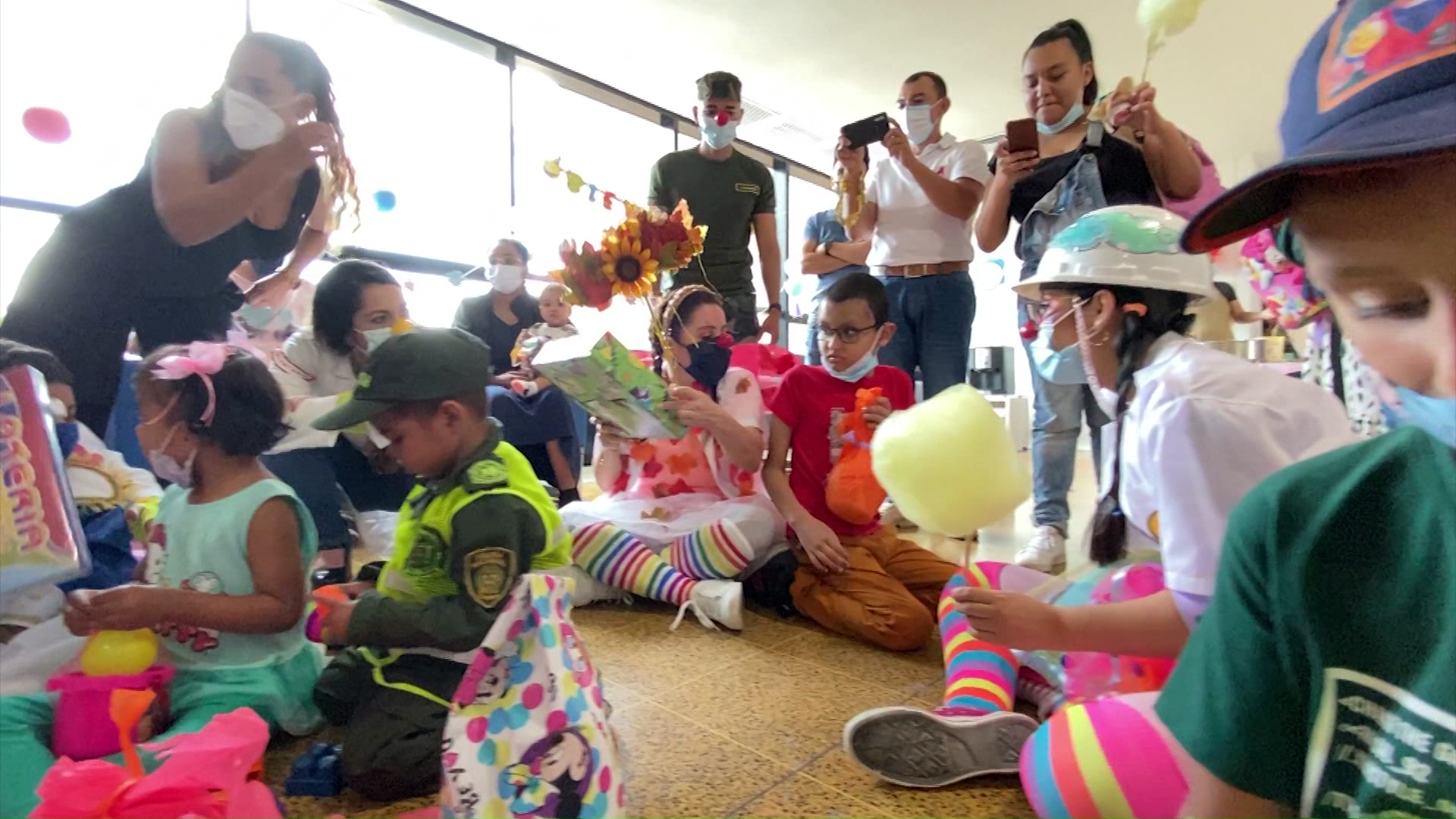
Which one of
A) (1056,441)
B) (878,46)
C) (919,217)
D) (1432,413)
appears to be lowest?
(1056,441)

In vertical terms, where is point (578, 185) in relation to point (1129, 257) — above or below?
above

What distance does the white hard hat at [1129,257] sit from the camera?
128 cm

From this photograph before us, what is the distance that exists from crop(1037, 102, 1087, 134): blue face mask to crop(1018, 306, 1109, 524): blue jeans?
1.79 ft

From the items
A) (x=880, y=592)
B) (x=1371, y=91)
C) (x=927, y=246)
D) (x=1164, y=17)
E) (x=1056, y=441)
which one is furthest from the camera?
(x=927, y=246)

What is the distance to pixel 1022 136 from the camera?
2166 millimetres

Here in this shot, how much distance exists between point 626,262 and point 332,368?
1010 mm

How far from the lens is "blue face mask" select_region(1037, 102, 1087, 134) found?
2.26m

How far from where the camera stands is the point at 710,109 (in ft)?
9.90

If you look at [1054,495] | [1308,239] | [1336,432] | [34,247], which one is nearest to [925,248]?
[1054,495]

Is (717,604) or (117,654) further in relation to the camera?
(717,604)

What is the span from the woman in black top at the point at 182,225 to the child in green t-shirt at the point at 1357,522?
1.97 m

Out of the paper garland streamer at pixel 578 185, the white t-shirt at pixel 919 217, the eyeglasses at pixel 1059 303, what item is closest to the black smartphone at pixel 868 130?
the white t-shirt at pixel 919 217

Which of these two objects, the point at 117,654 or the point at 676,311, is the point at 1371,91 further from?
the point at 676,311

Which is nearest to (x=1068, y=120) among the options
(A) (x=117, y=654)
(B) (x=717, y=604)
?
(B) (x=717, y=604)
